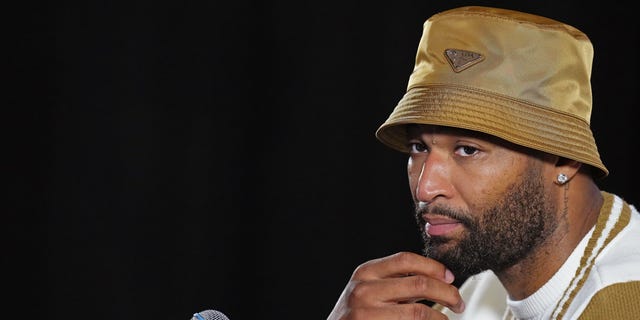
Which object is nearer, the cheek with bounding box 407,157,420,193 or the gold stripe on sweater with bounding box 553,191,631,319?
the gold stripe on sweater with bounding box 553,191,631,319

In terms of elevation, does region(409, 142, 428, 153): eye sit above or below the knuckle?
above

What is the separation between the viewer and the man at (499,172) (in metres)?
2.04

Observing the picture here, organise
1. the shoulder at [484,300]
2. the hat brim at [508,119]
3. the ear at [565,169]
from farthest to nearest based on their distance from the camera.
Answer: the shoulder at [484,300]
the ear at [565,169]
the hat brim at [508,119]

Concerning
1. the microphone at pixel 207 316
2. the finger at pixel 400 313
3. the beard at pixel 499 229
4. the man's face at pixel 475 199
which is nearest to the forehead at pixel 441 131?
the man's face at pixel 475 199

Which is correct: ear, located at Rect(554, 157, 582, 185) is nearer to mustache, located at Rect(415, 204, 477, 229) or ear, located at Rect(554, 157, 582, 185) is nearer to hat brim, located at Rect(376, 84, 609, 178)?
hat brim, located at Rect(376, 84, 609, 178)

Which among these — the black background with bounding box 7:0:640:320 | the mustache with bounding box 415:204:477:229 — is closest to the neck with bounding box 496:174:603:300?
the mustache with bounding box 415:204:477:229

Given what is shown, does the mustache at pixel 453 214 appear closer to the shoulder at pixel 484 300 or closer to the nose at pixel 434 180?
the nose at pixel 434 180

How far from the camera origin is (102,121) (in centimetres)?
374

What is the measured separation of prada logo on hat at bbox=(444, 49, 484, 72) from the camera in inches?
81.9

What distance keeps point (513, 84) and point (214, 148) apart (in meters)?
1.94

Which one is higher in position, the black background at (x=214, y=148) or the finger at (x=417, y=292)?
the black background at (x=214, y=148)

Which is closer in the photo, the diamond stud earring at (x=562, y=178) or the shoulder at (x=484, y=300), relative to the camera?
the diamond stud earring at (x=562, y=178)

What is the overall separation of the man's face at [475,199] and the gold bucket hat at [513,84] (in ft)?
0.21

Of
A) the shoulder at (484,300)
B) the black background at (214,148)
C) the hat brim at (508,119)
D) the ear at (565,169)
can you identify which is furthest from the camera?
the black background at (214,148)
